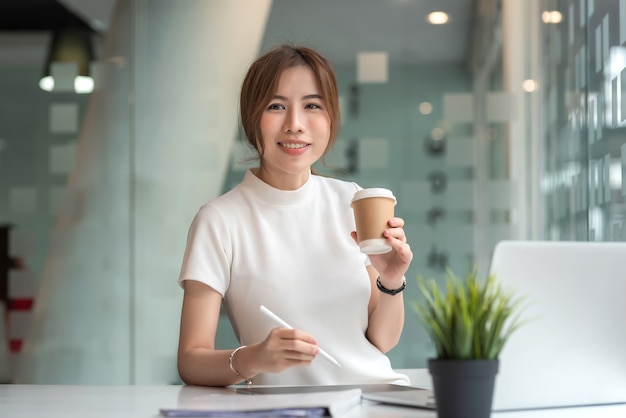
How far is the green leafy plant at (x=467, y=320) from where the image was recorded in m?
1.05

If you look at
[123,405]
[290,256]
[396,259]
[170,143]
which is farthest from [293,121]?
[170,143]

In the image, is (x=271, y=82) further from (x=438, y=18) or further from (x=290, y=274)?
(x=438, y=18)

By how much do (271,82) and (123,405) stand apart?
31.9 inches

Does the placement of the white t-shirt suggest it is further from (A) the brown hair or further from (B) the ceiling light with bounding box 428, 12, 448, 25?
(B) the ceiling light with bounding box 428, 12, 448, 25

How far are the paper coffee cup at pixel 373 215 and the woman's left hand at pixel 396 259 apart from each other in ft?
0.09

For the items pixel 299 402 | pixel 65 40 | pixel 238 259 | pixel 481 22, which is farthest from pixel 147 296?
pixel 299 402

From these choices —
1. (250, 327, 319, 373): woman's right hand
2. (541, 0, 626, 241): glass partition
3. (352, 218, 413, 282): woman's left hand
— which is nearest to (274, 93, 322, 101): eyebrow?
(352, 218, 413, 282): woman's left hand

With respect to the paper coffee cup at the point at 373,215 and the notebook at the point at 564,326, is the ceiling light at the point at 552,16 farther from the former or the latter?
the notebook at the point at 564,326

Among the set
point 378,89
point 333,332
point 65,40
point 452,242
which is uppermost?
point 65,40

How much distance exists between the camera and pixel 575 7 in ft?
12.3

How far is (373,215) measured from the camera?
4.89 feet

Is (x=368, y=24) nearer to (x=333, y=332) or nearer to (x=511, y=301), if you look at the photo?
(x=333, y=332)

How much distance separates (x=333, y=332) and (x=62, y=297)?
2865 millimetres

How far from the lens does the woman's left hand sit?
5.05 ft
